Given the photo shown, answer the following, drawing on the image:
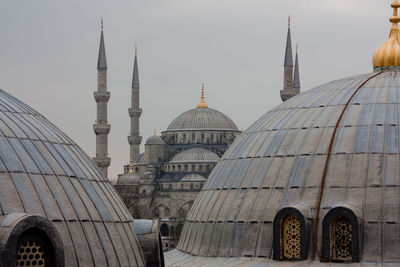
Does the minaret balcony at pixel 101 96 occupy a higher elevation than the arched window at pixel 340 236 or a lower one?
higher

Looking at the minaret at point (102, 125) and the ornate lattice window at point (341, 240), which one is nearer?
the ornate lattice window at point (341, 240)

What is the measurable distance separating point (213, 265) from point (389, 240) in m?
4.41

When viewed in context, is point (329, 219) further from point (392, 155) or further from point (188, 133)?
point (188, 133)

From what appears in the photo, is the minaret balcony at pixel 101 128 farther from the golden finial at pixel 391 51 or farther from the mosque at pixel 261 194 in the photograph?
the golden finial at pixel 391 51

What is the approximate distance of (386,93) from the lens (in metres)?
26.5

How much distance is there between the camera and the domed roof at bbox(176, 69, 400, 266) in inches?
928

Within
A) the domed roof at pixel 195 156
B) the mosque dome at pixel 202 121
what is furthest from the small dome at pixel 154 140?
the mosque dome at pixel 202 121

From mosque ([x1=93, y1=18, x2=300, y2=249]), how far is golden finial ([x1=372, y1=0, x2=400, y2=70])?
76234 mm

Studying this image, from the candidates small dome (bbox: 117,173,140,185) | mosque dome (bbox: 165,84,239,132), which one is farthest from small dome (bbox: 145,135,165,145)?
small dome (bbox: 117,173,140,185)

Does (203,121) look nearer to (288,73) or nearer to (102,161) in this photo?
(102,161)

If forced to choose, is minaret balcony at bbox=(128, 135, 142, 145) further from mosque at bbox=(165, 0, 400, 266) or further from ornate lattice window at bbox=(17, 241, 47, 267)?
ornate lattice window at bbox=(17, 241, 47, 267)

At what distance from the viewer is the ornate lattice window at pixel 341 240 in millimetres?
23328

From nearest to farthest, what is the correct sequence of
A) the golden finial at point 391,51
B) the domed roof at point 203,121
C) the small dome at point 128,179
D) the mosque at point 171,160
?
1. the golden finial at point 391,51
2. the mosque at point 171,160
3. the small dome at point 128,179
4. the domed roof at point 203,121

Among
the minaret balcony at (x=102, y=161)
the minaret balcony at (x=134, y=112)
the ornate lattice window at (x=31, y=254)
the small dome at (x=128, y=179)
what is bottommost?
A: the ornate lattice window at (x=31, y=254)
